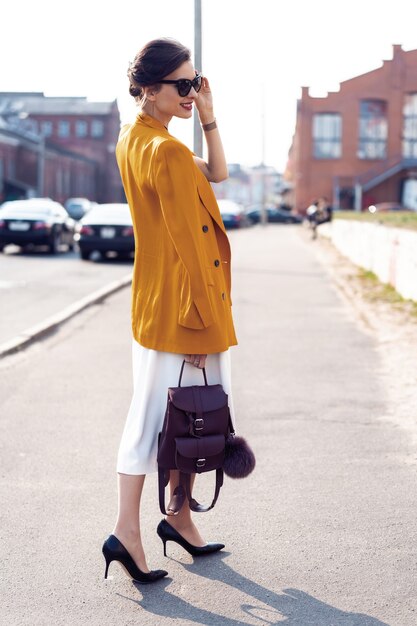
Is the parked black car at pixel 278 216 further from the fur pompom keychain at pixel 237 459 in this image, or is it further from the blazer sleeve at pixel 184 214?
the blazer sleeve at pixel 184 214

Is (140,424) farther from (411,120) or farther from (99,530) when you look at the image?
(411,120)

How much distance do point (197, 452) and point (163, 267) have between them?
0.66m

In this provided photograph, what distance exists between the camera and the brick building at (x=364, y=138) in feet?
237

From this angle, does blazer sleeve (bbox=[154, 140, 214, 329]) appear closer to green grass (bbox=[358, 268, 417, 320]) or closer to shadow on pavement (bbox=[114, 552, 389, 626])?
shadow on pavement (bbox=[114, 552, 389, 626])

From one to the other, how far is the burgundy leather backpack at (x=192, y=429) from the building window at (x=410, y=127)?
72.1 metres

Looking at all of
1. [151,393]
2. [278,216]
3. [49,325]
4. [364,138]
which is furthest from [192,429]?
[364,138]

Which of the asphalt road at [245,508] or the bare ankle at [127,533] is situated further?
the bare ankle at [127,533]

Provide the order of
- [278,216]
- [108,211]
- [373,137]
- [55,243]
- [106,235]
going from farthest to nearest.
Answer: [373,137], [278,216], [55,243], [108,211], [106,235]

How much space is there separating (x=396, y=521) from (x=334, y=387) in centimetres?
340

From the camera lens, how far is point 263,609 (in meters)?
3.35

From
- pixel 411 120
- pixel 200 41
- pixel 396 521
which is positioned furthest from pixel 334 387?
pixel 411 120

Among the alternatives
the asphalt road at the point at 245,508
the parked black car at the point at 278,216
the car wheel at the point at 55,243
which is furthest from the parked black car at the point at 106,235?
the parked black car at the point at 278,216

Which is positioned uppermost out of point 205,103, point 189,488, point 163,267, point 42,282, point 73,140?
point 73,140

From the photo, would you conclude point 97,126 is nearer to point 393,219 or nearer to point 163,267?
point 393,219
